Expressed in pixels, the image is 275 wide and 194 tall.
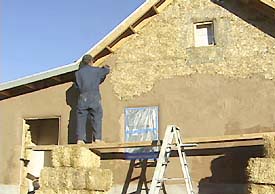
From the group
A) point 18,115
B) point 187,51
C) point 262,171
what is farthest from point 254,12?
point 18,115

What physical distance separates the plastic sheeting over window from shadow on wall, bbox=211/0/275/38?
264 cm

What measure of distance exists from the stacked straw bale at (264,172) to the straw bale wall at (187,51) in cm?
203

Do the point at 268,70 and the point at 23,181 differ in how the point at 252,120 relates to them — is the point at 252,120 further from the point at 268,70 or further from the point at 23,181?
the point at 23,181

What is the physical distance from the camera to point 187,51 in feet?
30.0

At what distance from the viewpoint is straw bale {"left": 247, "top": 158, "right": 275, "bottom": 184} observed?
666 centimetres

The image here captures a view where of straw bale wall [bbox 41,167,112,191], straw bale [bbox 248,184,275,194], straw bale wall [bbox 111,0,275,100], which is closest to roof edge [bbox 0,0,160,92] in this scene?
straw bale wall [bbox 111,0,275,100]

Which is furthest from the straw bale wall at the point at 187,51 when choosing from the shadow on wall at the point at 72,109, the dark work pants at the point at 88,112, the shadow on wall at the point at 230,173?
the shadow on wall at the point at 230,173

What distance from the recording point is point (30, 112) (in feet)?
32.4

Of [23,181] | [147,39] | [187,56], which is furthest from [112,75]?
[23,181]

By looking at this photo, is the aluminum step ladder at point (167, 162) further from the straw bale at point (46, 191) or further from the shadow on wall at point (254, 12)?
the shadow on wall at point (254, 12)

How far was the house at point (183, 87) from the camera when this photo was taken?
843cm

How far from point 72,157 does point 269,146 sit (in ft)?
11.5

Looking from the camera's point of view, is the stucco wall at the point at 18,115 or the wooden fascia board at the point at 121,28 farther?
the stucco wall at the point at 18,115

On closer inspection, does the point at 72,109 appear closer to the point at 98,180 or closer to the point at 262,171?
the point at 98,180
